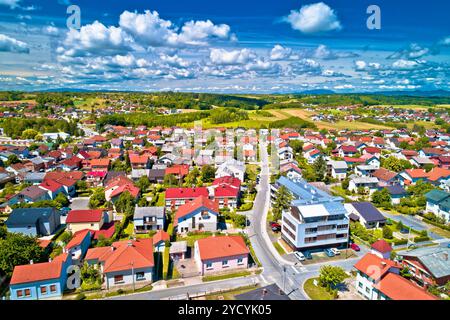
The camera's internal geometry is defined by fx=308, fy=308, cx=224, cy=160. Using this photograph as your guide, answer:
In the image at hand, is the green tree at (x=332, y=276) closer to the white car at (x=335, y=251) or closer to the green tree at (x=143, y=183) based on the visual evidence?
the white car at (x=335, y=251)

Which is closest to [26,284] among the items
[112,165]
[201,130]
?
[112,165]

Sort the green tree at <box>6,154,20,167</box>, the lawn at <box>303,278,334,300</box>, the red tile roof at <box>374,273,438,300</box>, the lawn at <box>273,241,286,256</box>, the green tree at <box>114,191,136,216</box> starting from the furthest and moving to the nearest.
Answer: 1. the green tree at <box>6,154,20,167</box>
2. the green tree at <box>114,191,136,216</box>
3. the lawn at <box>273,241,286,256</box>
4. the lawn at <box>303,278,334,300</box>
5. the red tile roof at <box>374,273,438,300</box>

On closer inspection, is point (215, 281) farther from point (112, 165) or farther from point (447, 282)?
point (112, 165)

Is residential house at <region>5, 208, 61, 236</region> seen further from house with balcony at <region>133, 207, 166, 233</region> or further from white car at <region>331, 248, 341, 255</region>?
white car at <region>331, 248, 341, 255</region>

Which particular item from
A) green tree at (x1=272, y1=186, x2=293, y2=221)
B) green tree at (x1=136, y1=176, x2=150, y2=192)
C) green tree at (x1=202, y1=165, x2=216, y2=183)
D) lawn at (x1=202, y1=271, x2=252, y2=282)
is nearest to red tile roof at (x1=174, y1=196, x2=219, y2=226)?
green tree at (x1=272, y1=186, x2=293, y2=221)

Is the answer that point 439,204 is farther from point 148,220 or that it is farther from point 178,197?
point 148,220

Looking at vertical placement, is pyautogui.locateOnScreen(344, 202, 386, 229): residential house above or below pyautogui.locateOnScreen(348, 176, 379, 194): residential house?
below

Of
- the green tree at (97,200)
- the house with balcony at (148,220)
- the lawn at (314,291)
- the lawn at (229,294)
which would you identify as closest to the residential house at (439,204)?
the lawn at (314,291)
